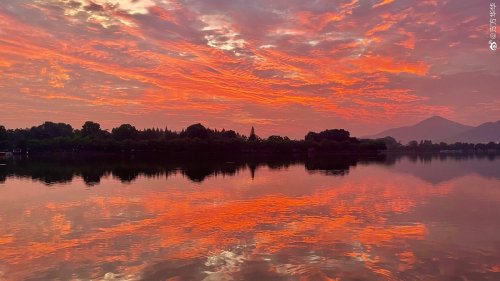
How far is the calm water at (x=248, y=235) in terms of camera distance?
666 inches

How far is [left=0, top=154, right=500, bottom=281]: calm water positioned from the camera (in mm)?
16906

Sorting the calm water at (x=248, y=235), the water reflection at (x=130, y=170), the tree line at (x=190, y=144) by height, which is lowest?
the calm water at (x=248, y=235)

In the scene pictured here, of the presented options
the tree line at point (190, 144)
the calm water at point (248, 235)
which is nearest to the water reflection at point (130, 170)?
the calm water at point (248, 235)

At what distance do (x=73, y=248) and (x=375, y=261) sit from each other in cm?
1523

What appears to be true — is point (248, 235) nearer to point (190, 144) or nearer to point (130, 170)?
point (130, 170)

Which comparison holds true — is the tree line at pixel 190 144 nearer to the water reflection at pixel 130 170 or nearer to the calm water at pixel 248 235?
the water reflection at pixel 130 170

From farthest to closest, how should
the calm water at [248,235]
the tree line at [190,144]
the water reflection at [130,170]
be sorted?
the tree line at [190,144]
the water reflection at [130,170]
the calm water at [248,235]

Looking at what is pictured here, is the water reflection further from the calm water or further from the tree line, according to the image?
the tree line

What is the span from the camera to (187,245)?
68.0 feet

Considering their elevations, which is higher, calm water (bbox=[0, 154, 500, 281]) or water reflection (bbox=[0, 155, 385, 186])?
water reflection (bbox=[0, 155, 385, 186])

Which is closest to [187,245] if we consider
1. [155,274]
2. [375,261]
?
[155,274]

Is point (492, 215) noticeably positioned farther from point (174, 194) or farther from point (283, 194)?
point (174, 194)

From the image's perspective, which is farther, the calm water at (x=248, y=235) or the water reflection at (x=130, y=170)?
the water reflection at (x=130, y=170)

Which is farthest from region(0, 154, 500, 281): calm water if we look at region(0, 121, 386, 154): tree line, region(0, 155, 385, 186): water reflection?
region(0, 121, 386, 154): tree line
